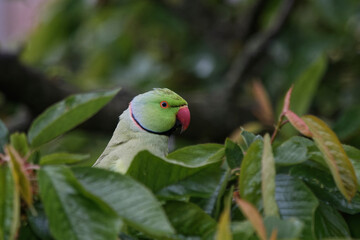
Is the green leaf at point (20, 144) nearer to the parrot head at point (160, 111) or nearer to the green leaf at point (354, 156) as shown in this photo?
the parrot head at point (160, 111)

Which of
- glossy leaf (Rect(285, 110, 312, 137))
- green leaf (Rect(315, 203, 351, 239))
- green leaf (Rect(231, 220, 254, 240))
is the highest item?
glossy leaf (Rect(285, 110, 312, 137))

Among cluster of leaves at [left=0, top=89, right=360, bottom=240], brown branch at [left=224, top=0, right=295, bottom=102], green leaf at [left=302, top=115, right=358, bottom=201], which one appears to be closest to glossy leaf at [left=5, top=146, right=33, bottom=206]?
cluster of leaves at [left=0, top=89, right=360, bottom=240]

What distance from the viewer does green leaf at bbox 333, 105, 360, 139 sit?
123 cm

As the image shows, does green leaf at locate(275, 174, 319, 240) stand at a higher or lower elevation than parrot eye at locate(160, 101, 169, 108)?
lower

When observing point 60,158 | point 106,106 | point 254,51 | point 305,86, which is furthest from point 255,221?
point 254,51

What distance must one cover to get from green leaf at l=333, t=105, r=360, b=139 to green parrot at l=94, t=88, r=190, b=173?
553 millimetres

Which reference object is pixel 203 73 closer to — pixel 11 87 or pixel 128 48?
pixel 128 48

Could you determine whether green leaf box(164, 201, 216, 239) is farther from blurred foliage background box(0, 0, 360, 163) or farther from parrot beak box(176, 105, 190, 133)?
blurred foliage background box(0, 0, 360, 163)

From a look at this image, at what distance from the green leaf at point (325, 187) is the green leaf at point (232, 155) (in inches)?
2.5

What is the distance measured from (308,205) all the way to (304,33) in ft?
5.48

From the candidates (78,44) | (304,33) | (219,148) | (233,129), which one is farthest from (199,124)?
(219,148)

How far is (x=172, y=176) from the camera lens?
56 cm

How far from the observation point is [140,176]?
1.84 ft

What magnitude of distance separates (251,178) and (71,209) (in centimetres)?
19
